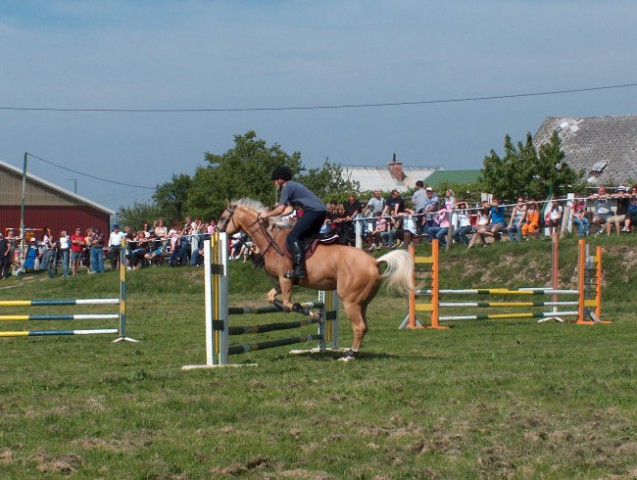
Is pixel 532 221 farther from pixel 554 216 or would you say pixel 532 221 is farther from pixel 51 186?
pixel 51 186

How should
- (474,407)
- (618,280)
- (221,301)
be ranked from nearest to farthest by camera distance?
(474,407)
(221,301)
(618,280)

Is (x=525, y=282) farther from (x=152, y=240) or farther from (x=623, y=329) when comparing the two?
(x=152, y=240)

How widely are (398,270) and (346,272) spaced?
67 cm

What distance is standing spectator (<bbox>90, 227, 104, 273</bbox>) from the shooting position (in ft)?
119

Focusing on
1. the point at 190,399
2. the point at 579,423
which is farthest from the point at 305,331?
the point at 579,423

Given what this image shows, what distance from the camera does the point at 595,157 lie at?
237 feet

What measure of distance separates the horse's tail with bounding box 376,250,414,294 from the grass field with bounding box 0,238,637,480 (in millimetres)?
1002

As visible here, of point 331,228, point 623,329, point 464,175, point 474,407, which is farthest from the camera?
point 464,175

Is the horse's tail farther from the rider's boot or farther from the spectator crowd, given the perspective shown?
the spectator crowd

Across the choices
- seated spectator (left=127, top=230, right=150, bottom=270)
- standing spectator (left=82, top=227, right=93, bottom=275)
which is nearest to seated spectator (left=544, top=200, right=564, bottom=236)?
seated spectator (left=127, top=230, right=150, bottom=270)

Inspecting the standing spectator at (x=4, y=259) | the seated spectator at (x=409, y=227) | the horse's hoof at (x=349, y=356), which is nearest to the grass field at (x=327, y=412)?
the horse's hoof at (x=349, y=356)

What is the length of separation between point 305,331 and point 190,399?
9.69 m

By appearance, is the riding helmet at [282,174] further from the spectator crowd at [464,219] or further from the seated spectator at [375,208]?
the seated spectator at [375,208]

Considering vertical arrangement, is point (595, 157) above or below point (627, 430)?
above
